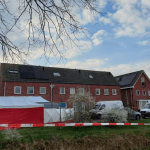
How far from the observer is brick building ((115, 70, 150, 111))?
4056 cm

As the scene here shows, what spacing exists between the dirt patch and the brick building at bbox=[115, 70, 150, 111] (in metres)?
31.4

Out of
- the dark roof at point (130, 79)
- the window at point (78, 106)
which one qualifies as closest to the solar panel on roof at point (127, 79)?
the dark roof at point (130, 79)

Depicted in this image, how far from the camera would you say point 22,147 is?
327 inches

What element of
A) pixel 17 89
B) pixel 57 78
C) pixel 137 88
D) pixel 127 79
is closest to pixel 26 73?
pixel 17 89

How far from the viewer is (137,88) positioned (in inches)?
1625

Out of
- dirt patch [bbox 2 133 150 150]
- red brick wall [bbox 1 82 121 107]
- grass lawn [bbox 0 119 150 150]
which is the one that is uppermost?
red brick wall [bbox 1 82 121 107]

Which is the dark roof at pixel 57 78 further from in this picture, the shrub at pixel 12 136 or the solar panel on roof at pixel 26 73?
the shrub at pixel 12 136

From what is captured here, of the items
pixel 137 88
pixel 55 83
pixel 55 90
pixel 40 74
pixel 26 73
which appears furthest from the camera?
pixel 137 88

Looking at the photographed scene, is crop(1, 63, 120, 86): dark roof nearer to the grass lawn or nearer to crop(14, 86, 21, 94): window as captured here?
crop(14, 86, 21, 94): window

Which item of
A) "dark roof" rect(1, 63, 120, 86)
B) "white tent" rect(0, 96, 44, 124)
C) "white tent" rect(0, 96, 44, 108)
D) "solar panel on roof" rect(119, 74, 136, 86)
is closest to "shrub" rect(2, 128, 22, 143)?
"white tent" rect(0, 96, 44, 124)

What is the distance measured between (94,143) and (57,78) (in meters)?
26.9

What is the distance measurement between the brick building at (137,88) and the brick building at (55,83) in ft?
10.5

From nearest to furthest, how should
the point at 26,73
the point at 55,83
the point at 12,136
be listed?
the point at 12,136
the point at 26,73
the point at 55,83

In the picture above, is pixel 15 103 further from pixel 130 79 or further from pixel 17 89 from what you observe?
pixel 130 79
